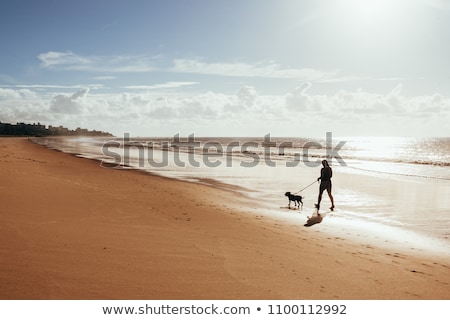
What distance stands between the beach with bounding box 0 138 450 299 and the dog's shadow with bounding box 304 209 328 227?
2.98ft

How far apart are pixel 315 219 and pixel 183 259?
7.11 metres

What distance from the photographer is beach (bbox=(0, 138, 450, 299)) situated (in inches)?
192

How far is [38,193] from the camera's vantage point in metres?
11.2

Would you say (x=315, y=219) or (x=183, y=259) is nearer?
(x=183, y=259)

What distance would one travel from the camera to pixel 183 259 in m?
6.08

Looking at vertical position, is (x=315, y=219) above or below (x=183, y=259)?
below

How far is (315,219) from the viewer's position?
12016 mm

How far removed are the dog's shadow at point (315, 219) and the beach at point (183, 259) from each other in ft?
2.98

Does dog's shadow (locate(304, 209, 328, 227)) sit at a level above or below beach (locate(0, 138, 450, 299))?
below

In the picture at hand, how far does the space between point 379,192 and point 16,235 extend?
17.0 meters

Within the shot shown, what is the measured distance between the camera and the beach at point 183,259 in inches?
192

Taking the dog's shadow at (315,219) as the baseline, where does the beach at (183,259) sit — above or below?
above
